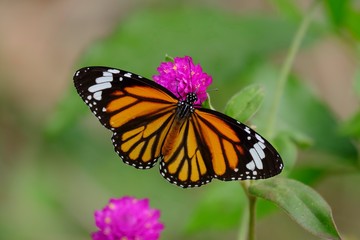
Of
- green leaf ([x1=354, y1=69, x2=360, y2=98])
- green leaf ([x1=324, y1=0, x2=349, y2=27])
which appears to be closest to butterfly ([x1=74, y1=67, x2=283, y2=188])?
green leaf ([x1=354, y1=69, x2=360, y2=98])

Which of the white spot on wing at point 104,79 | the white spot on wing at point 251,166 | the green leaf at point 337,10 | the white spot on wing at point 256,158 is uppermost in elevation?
the green leaf at point 337,10

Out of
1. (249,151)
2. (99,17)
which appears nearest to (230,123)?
(249,151)

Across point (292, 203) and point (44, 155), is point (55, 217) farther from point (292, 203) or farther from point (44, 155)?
point (292, 203)

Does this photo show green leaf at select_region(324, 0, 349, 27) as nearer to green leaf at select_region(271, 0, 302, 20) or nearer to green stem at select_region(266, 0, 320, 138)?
green stem at select_region(266, 0, 320, 138)

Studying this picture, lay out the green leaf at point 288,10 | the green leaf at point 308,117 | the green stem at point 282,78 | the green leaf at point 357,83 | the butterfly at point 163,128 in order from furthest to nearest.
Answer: the green leaf at point 288,10 < the green leaf at point 308,117 < the green leaf at point 357,83 < the green stem at point 282,78 < the butterfly at point 163,128

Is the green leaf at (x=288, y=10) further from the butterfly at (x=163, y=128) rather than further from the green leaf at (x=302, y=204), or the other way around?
the green leaf at (x=302, y=204)

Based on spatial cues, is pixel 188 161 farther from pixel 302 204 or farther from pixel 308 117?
pixel 308 117

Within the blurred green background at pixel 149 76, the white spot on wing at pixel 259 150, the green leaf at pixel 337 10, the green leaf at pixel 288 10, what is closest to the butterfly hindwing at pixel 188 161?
the white spot on wing at pixel 259 150
